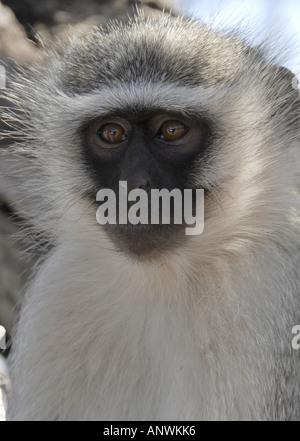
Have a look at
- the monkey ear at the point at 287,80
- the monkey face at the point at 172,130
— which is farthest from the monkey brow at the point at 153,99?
the monkey ear at the point at 287,80

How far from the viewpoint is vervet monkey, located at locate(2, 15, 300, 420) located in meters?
2.96

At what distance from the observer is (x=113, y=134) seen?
3180 mm

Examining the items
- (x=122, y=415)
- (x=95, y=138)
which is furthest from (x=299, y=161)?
(x=122, y=415)

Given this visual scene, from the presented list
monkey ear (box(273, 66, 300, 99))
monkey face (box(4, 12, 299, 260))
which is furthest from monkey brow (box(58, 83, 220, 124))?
monkey ear (box(273, 66, 300, 99))

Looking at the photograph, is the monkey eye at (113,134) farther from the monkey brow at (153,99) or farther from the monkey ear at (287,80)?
the monkey ear at (287,80)

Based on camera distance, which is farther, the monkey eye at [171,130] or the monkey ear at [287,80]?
the monkey ear at [287,80]

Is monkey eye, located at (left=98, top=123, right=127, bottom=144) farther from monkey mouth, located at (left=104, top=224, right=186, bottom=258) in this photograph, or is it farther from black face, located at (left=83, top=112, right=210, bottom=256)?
monkey mouth, located at (left=104, top=224, right=186, bottom=258)

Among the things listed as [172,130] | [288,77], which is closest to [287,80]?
[288,77]

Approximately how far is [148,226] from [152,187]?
0.19m

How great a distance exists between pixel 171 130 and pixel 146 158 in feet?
0.71

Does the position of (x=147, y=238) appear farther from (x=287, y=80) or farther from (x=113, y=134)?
(x=287, y=80)

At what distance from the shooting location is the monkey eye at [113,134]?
125 inches

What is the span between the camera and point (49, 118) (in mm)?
3693

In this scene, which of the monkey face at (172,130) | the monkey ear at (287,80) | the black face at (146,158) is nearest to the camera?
the black face at (146,158)
